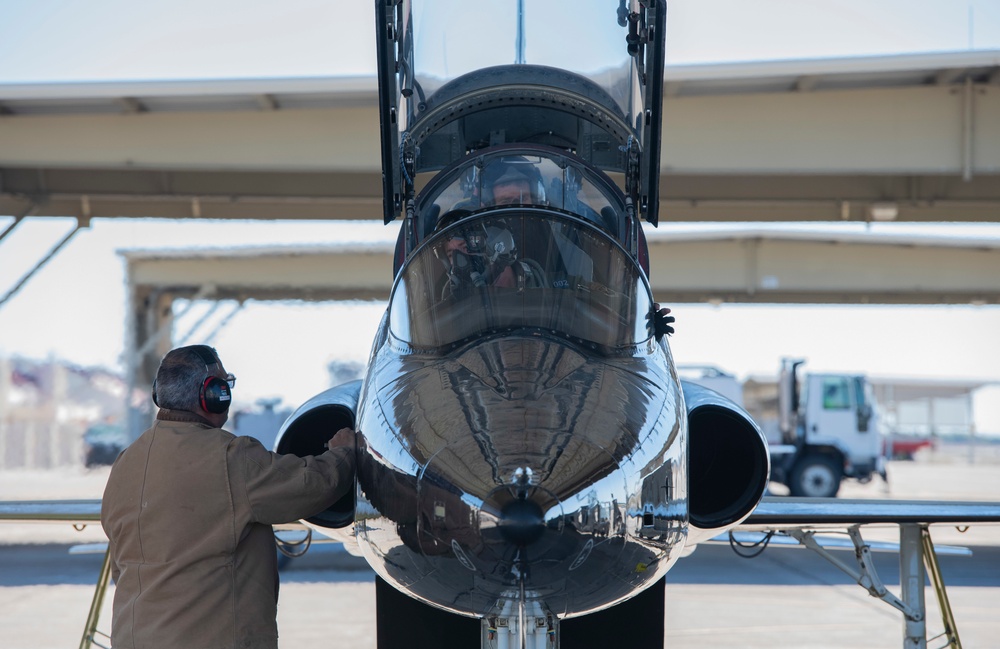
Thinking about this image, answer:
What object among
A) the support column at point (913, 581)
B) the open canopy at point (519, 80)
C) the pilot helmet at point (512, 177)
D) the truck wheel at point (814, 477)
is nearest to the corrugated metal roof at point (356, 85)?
the open canopy at point (519, 80)

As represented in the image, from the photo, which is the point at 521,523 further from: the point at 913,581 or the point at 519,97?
the point at 913,581

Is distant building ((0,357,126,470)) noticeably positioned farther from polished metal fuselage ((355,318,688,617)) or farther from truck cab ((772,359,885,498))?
polished metal fuselage ((355,318,688,617))

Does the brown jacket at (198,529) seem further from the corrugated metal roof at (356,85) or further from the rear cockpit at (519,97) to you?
the corrugated metal roof at (356,85)

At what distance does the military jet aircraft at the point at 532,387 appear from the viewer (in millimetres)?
2920

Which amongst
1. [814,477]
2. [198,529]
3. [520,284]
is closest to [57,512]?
[198,529]

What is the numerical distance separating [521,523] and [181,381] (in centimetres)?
152

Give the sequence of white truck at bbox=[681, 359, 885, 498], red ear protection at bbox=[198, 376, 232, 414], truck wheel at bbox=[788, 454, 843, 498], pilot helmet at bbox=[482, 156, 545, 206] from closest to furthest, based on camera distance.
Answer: red ear protection at bbox=[198, 376, 232, 414] < pilot helmet at bbox=[482, 156, 545, 206] < truck wheel at bbox=[788, 454, 843, 498] < white truck at bbox=[681, 359, 885, 498]

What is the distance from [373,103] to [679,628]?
20.5 feet

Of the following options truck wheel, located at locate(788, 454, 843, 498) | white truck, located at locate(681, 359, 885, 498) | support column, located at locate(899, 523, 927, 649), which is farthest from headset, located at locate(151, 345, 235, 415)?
truck wheel, located at locate(788, 454, 843, 498)

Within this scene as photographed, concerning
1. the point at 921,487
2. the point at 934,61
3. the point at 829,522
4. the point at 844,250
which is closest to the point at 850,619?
the point at 829,522

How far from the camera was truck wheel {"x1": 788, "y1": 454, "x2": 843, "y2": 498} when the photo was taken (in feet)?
71.2

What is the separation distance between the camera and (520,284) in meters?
4.03

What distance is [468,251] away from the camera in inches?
165

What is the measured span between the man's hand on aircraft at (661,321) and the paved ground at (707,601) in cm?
491
